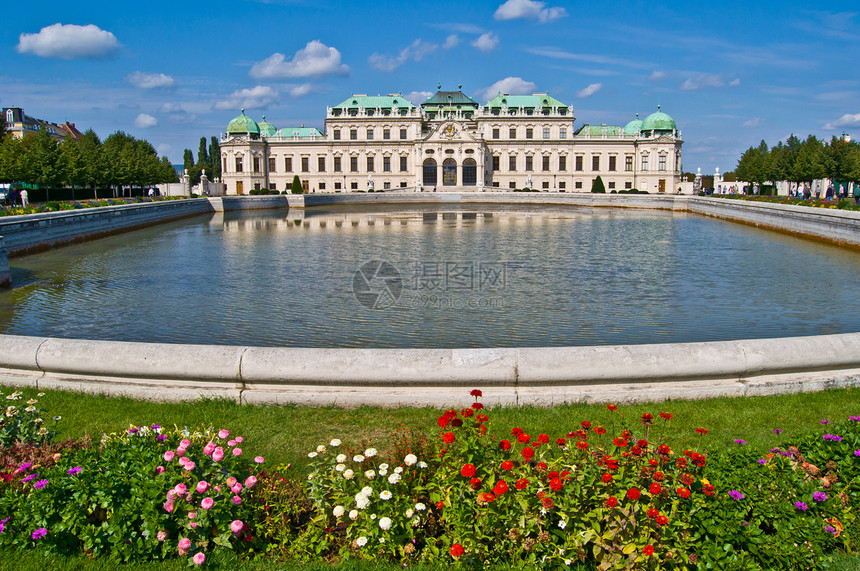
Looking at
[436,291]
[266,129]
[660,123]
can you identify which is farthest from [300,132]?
[436,291]

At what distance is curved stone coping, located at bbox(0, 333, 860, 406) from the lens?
23.2 feet

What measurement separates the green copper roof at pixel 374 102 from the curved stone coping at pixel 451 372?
94.4 m

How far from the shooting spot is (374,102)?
9838 cm

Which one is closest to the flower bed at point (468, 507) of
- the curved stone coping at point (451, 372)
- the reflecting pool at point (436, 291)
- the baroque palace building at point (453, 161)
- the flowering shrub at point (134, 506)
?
the flowering shrub at point (134, 506)

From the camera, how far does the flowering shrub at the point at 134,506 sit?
4488 mm

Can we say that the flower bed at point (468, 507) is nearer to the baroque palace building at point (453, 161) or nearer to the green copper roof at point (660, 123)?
the baroque palace building at point (453, 161)

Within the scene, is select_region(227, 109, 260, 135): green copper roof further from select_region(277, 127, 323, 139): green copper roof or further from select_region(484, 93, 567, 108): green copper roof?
select_region(484, 93, 567, 108): green copper roof

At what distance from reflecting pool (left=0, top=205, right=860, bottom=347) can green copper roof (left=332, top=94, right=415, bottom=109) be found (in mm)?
70100

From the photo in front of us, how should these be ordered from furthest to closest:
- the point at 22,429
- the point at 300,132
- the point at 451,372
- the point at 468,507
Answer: the point at 300,132
the point at 451,372
the point at 22,429
the point at 468,507

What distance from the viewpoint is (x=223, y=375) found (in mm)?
7262

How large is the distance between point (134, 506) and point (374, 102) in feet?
324

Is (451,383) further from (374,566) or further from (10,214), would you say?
(10,214)

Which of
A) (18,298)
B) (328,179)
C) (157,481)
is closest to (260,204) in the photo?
(328,179)

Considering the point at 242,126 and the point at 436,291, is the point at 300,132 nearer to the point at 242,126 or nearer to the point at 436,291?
the point at 242,126
